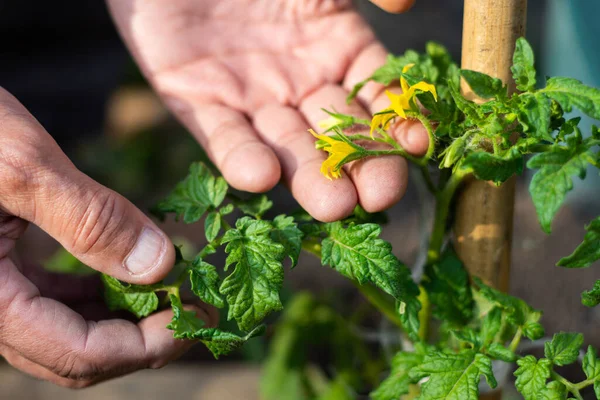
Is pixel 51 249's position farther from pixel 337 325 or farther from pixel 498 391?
pixel 498 391

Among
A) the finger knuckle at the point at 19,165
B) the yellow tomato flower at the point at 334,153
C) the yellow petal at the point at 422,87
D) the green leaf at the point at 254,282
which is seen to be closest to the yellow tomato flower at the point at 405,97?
the yellow petal at the point at 422,87

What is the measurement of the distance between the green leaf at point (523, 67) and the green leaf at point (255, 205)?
1.71ft

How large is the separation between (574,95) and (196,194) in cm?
75

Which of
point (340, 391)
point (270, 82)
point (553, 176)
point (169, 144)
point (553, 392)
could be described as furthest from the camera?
point (169, 144)

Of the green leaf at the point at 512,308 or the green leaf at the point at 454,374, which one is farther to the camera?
the green leaf at the point at 512,308

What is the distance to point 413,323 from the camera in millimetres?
1238

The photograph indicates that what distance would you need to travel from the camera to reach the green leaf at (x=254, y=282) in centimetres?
110

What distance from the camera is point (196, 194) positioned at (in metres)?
1.34

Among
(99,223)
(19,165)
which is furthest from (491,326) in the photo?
(19,165)

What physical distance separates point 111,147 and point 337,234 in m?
2.48

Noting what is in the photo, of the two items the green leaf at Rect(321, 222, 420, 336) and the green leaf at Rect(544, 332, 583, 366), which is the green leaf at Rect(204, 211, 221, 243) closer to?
the green leaf at Rect(321, 222, 420, 336)

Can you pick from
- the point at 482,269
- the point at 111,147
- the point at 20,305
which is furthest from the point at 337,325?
the point at 111,147

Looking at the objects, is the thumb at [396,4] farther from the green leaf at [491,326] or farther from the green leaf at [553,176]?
the green leaf at [491,326]

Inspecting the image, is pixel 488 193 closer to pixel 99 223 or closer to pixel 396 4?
pixel 396 4
